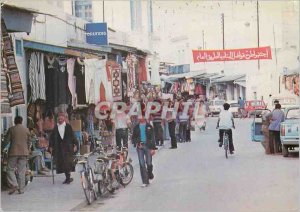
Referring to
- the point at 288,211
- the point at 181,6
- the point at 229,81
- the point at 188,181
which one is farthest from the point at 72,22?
the point at 229,81

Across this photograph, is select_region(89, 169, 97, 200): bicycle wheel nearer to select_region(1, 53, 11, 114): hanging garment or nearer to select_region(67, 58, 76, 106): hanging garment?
select_region(1, 53, 11, 114): hanging garment

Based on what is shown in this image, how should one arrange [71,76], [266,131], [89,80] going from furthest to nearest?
[266,131] < [89,80] < [71,76]

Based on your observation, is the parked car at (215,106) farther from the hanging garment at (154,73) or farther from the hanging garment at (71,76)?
the hanging garment at (71,76)

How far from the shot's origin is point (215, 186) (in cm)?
973

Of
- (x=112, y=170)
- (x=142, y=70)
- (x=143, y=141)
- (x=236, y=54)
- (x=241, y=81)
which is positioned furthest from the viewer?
(x=241, y=81)

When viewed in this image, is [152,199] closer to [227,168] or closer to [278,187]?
[278,187]

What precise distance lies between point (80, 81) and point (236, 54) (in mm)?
12161

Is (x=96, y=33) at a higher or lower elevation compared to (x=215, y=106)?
higher

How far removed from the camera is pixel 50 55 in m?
11.8

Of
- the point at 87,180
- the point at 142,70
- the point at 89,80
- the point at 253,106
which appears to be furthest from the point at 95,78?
the point at 253,106

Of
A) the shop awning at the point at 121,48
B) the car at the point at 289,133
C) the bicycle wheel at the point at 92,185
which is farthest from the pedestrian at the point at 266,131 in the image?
the bicycle wheel at the point at 92,185

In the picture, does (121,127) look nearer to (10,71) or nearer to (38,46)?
(38,46)

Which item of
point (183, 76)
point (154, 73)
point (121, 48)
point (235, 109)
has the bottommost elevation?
point (235, 109)

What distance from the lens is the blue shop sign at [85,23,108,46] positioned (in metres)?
15.0
